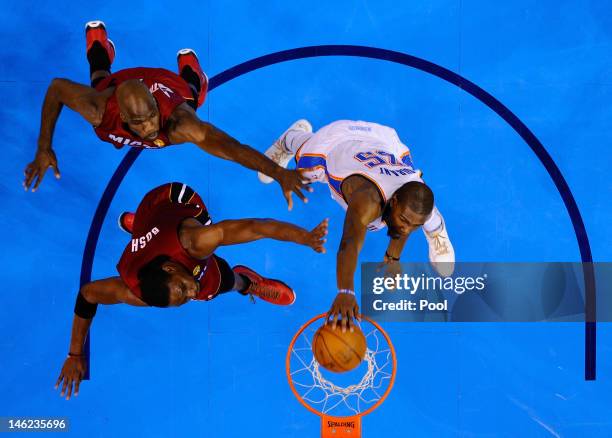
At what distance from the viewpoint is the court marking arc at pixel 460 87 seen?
5.39 metres

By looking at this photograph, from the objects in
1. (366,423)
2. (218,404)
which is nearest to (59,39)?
(218,404)

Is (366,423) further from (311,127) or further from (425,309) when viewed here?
(311,127)

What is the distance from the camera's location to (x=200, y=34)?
5.50 meters

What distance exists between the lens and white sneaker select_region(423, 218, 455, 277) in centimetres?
506

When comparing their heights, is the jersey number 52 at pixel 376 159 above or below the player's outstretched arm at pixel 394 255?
above

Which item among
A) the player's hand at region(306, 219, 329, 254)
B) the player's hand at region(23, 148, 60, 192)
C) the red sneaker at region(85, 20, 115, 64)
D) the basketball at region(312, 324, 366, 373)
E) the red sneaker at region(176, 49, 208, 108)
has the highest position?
the red sneaker at region(85, 20, 115, 64)

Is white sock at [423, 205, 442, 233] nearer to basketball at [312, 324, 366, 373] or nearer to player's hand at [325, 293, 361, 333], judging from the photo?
basketball at [312, 324, 366, 373]

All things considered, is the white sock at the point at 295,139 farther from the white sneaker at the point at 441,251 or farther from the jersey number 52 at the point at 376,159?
the white sneaker at the point at 441,251

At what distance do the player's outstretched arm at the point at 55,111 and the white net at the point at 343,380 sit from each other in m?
2.51

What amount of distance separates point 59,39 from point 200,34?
1347 millimetres

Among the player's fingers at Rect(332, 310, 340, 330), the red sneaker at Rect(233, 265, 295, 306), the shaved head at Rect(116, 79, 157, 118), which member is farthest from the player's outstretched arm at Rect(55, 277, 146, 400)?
the player's fingers at Rect(332, 310, 340, 330)

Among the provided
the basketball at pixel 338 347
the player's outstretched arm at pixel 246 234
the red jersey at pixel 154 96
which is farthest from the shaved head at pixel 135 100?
the basketball at pixel 338 347

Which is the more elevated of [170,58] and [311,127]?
[170,58]

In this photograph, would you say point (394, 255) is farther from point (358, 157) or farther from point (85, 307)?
point (85, 307)
